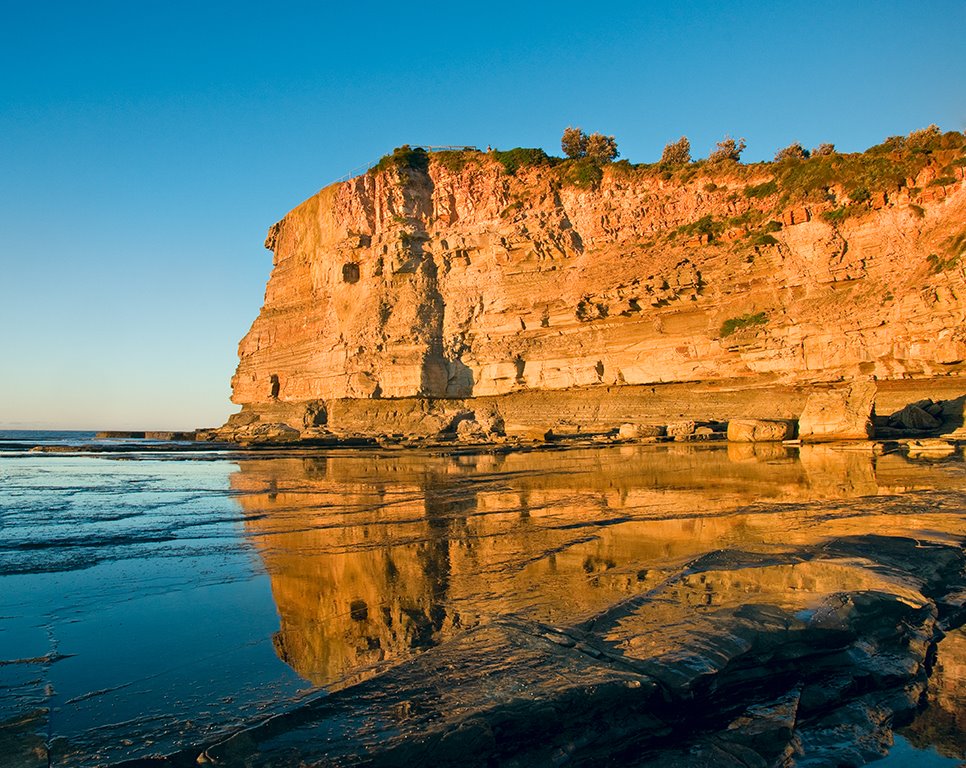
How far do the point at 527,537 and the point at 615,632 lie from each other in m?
3.67

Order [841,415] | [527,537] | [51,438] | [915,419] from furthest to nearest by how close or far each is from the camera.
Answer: [51,438], [915,419], [841,415], [527,537]

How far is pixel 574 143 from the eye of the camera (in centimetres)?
4141

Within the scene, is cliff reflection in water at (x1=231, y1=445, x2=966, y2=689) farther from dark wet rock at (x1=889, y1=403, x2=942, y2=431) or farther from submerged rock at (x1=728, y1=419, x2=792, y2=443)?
dark wet rock at (x1=889, y1=403, x2=942, y2=431)

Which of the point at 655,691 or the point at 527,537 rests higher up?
the point at 655,691

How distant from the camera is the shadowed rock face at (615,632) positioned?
2.50 metres

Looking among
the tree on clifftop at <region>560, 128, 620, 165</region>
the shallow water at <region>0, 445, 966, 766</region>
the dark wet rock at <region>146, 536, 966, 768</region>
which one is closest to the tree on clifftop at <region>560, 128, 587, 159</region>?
the tree on clifftop at <region>560, 128, 620, 165</region>

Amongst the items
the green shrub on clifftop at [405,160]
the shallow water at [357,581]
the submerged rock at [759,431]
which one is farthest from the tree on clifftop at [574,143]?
the shallow water at [357,581]

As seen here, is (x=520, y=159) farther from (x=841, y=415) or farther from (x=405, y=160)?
(x=841, y=415)

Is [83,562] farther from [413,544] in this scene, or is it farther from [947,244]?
[947,244]

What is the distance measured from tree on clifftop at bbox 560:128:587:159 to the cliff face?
564 centimetres

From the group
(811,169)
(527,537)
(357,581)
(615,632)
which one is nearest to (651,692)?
(615,632)

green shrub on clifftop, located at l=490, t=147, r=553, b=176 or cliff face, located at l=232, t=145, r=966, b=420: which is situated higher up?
green shrub on clifftop, located at l=490, t=147, r=553, b=176

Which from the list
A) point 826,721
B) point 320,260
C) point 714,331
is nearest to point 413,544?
point 826,721

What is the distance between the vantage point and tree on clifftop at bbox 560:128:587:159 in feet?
135
